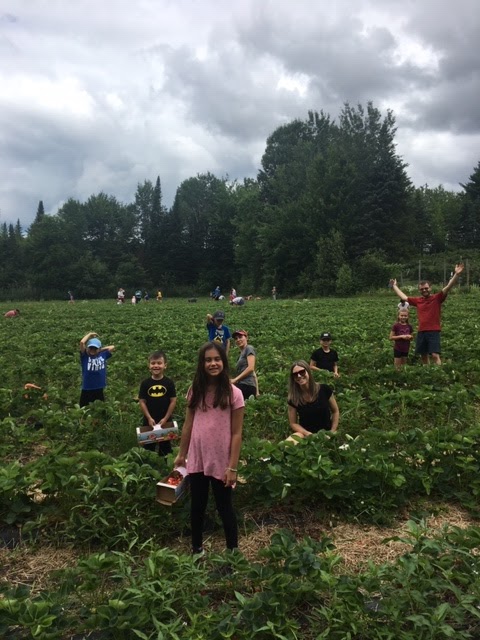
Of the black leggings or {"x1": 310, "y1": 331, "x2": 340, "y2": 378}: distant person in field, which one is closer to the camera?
the black leggings

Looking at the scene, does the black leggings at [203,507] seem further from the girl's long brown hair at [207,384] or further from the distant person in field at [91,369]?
the distant person in field at [91,369]

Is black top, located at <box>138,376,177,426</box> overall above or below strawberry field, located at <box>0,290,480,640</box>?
above

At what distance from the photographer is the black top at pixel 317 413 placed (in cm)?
526

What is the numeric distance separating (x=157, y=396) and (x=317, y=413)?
1.90 metres

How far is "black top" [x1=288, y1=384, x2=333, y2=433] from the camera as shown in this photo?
526 centimetres

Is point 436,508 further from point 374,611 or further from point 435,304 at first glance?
point 435,304

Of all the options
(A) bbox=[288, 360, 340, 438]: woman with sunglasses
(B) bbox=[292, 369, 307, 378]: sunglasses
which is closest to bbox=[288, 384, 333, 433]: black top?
(A) bbox=[288, 360, 340, 438]: woman with sunglasses

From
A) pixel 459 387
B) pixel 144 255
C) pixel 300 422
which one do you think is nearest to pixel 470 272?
pixel 459 387

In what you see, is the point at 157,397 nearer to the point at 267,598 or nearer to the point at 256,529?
the point at 256,529

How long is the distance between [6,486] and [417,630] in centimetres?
323

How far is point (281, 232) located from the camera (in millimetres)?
52125

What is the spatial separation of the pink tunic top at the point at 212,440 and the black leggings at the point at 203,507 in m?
0.09

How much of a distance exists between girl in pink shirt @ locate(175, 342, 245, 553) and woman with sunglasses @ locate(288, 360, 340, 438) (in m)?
1.63

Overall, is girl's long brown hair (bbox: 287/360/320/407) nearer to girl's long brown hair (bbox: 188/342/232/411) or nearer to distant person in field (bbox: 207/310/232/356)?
girl's long brown hair (bbox: 188/342/232/411)
